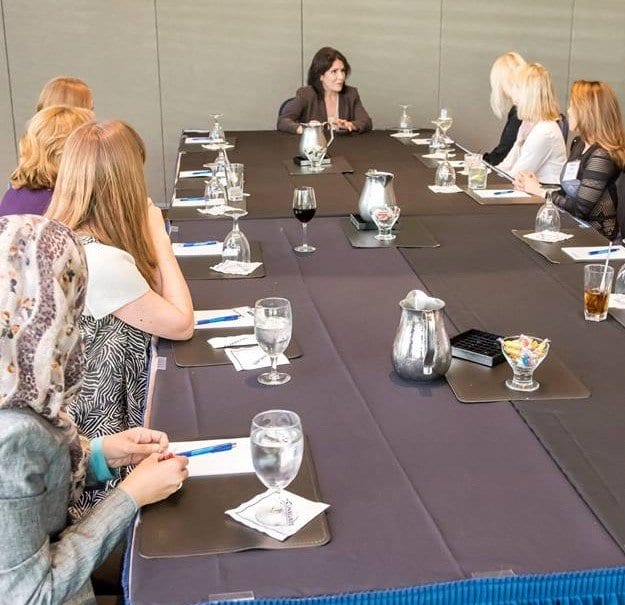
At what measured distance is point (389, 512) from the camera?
56.3 inches

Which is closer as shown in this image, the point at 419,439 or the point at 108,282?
the point at 419,439

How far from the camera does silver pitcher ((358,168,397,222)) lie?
10.1ft

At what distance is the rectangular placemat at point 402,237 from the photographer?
302cm

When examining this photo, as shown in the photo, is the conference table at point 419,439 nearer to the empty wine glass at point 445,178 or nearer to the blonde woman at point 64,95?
the empty wine glass at point 445,178

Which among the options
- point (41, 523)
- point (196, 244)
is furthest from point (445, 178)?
point (41, 523)

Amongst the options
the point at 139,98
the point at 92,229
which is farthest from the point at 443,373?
the point at 139,98

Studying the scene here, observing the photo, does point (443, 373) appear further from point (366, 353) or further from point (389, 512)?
point (389, 512)

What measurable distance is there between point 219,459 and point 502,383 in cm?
65

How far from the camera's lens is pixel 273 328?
73.4 inches

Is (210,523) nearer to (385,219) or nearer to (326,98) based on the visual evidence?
(385,219)

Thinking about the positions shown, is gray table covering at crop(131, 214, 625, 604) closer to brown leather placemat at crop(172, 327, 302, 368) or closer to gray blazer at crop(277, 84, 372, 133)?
brown leather placemat at crop(172, 327, 302, 368)

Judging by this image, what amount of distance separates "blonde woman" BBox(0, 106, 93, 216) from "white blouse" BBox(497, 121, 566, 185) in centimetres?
234

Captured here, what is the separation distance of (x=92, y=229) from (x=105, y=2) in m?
5.18

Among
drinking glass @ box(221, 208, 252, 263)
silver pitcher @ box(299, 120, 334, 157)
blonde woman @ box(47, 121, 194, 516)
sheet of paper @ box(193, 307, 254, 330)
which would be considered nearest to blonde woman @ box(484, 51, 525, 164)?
silver pitcher @ box(299, 120, 334, 157)
